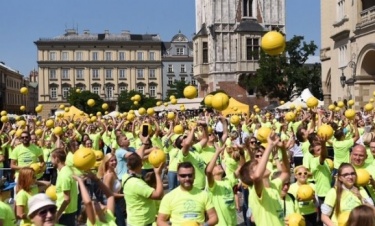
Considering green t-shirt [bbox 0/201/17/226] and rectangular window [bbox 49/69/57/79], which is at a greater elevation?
rectangular window [bbox 49/69/57/79]

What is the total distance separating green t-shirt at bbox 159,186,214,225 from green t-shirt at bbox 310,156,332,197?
9.79 feet

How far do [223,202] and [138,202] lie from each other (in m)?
0.92

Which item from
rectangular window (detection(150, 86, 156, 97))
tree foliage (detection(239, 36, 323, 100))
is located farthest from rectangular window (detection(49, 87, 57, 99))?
tree foliage (detection(239, 36, 323, 100))

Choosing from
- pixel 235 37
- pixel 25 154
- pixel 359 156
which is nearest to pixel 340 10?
pixel 25 154

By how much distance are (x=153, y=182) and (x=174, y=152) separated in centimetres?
438

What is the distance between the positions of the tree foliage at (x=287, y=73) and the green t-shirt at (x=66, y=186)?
4166cm

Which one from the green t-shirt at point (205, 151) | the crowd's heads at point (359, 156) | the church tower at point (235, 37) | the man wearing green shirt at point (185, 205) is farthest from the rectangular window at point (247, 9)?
the man wearing green shirt at point (185, 205)

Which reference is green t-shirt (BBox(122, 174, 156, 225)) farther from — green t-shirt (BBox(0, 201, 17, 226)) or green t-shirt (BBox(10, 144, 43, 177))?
green t-shirt (BBox(10, 144, 43, 177))

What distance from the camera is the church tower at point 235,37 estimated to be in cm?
6128

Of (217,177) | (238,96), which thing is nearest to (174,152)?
(217,177)

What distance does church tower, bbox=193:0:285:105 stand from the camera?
61.3 metres

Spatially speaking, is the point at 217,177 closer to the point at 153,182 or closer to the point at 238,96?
the point at 153,182

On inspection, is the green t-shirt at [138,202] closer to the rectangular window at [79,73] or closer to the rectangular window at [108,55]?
the rectangular window at [108,55]

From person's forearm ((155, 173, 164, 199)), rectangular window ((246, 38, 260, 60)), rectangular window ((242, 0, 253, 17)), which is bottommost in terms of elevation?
person's forearm ((155, 173, 164, 199))
